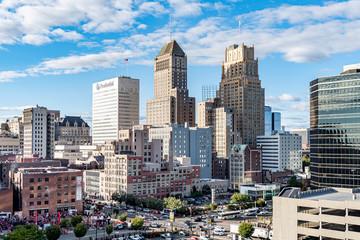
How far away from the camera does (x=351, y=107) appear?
156m

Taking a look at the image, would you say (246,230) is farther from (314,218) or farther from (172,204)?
(172,204)

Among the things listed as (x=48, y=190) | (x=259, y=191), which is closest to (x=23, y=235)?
(x=48, y=190)

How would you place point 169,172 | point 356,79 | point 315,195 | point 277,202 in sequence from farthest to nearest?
1. point 169,172
2. point 356,79
3. point 315,195
4. point 277,202

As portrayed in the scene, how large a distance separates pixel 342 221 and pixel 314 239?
6.26m

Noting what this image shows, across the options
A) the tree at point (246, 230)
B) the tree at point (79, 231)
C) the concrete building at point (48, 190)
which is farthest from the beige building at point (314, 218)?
the concrete building at point (48, 190)

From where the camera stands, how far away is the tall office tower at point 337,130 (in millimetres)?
154375

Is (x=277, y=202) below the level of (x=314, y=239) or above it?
above

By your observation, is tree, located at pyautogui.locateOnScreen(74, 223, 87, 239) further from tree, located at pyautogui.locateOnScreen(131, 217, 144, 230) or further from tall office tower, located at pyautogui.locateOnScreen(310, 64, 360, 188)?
tall office tower, located at pyautogui.locateOnScreen(310, 64, 360, 188)

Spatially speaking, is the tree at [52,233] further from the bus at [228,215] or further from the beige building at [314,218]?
the bus at [228,215]

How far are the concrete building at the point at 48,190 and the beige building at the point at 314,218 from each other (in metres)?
79.4

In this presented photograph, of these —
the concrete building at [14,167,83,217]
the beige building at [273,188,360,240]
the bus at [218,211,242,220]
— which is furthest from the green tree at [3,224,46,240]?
the bus at [218,211,242,220]

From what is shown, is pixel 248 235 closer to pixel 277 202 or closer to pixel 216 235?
pixel 216 235

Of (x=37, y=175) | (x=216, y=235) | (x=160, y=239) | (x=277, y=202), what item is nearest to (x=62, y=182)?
(x=37, y=175)

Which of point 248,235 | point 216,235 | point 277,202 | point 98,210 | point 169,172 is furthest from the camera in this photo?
point 169,172
